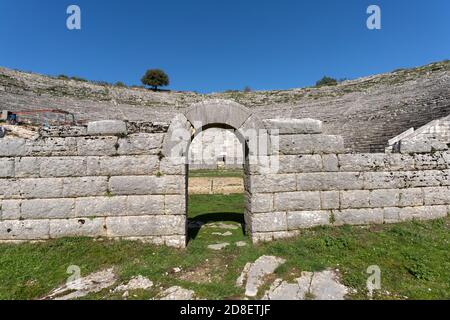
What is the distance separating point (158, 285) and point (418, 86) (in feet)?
79.8

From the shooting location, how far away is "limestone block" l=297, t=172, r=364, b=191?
519 cm

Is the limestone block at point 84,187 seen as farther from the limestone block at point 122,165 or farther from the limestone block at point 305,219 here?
the limestone block at point 305,219

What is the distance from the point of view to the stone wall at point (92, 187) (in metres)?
4.81

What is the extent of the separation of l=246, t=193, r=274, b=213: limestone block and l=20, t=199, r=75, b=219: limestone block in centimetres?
337

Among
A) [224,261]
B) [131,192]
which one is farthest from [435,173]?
[131,192]

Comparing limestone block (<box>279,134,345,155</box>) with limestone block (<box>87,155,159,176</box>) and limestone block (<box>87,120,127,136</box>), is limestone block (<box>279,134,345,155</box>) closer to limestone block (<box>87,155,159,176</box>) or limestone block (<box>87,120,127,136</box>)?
limestone block (<box>87,155,159,176</box>)

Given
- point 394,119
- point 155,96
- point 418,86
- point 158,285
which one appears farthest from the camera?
point 155,96

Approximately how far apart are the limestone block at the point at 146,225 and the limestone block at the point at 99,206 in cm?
14

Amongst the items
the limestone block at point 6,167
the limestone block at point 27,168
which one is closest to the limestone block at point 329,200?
the limestone block at point 27,168

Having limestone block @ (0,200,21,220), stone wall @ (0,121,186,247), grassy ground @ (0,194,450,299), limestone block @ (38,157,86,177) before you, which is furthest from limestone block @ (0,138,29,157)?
grassy ground @ (0,194,450,299)

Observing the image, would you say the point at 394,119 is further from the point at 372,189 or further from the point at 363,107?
the point at 372,189

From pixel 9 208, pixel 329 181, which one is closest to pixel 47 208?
pixel 9 208

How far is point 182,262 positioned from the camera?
4328 millimetres
